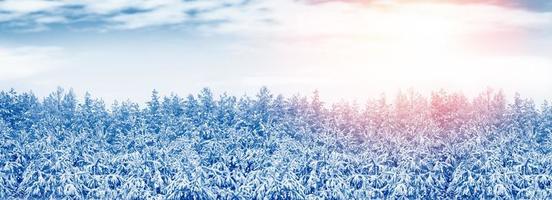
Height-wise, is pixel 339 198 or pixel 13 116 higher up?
pixel 13 116

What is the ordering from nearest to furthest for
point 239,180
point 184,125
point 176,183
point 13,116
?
point 176,183 < point 239,180 < point 184,125 < point 13,116

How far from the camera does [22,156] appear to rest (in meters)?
73.9

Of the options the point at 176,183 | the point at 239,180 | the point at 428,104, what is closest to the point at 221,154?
the point at 239,180

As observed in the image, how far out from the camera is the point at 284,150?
72938 mm

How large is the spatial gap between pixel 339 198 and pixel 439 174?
9.53 metres

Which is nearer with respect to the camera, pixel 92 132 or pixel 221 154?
pixel 221 154

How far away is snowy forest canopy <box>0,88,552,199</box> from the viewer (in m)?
68.2

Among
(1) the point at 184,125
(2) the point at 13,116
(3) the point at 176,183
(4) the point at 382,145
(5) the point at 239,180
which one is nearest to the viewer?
(3) the point at 176,183

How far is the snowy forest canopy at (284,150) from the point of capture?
224 feet

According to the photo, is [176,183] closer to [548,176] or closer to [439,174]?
[439,174]

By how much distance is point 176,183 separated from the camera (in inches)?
2557

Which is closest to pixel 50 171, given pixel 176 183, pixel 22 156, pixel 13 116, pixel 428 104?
pixel 22 156

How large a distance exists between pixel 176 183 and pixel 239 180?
22.7ft

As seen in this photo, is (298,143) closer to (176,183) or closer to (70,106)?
(176,183)
